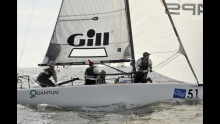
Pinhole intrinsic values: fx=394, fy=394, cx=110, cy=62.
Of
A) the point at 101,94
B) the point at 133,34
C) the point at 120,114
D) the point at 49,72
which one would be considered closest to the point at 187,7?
the point at 133,34

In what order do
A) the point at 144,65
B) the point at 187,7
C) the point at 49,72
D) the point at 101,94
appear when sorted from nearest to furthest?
1. the point at 101,94
2. the point at 144,65
3. the point at 49,72
4. the point at 187,7

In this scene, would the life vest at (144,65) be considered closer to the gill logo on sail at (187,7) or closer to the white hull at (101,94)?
the white hull at (101,94)

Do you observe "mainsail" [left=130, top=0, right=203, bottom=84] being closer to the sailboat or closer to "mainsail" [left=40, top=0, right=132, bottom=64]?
the sailboat

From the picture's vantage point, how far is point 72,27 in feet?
32.7

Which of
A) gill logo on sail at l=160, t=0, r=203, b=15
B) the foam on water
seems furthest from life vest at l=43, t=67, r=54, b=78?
gill logo on sail at l=160, t=0, r=203, b=15

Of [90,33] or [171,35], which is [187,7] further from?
[90,33]

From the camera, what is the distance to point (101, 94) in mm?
8391

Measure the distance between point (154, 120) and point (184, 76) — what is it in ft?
8.08

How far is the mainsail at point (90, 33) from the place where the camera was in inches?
383

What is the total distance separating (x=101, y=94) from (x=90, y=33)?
79.7 inches

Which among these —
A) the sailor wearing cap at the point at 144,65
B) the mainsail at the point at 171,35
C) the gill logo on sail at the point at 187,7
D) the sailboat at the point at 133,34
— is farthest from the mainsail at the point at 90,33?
the gill logo on sail at the point at 187,7

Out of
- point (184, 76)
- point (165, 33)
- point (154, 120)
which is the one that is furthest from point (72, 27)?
point (154, 120)

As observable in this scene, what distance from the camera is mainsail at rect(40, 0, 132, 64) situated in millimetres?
9727
